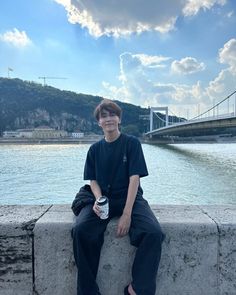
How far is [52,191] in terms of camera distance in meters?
14.0

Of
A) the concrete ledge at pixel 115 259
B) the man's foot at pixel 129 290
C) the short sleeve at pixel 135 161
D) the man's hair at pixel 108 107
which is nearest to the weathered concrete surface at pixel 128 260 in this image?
the concrete ledge at pixel 115 259

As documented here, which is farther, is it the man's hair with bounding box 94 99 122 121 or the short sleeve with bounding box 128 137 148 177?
the man's hair with bounding box 94 99 122 121

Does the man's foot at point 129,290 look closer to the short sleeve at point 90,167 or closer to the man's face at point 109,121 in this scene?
the short sleeve at point 90,167

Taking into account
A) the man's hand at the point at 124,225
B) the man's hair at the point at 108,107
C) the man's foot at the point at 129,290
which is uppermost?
the man's hair at the point at 108,107

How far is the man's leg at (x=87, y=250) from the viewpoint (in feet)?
7.77

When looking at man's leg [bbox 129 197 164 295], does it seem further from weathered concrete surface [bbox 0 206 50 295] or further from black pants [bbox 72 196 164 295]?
weathered concrete surface [bbox 0 206 50 295]

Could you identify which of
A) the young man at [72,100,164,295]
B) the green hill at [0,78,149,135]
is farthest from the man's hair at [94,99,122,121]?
the green hill at [0,78,149,135]

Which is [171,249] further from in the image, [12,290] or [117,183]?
[12,290]

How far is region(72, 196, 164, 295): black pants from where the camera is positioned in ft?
7.59

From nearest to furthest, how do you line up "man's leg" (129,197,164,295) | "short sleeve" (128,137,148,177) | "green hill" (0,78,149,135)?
"man's leg" (129,197,164,295) → "short sleeve" (128,137,148,177) → "green hill" (0,78,149,135)

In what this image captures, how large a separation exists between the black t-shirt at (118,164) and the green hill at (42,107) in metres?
122

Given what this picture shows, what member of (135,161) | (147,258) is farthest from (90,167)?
(147,258)

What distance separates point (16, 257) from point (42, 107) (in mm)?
133464

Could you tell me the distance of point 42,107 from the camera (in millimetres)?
132375
